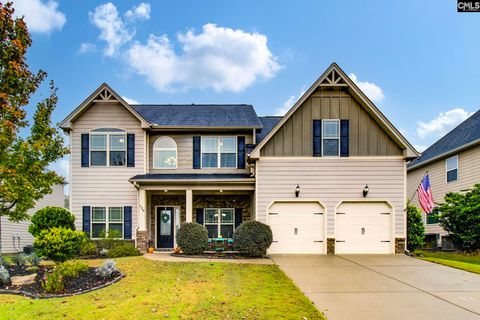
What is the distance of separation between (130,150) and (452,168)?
17.5 meters

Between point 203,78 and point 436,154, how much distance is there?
583 inches

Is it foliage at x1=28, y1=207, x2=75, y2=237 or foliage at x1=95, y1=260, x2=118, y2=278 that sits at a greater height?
foliage at x1=28, y1=207, x2=75, y2=237

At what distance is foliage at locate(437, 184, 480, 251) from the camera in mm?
15914

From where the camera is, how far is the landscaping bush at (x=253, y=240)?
46.7 ft

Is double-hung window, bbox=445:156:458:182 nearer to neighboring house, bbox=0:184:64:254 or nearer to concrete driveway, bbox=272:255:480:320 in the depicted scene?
concrete driveway, bbox=272:255:480:320

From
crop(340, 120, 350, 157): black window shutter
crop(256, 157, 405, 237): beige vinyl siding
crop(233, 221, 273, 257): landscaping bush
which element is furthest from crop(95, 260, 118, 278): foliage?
crop(340, 120, 350, 157): black window shutter

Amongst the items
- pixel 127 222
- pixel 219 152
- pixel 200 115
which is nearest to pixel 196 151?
pixel 219 152

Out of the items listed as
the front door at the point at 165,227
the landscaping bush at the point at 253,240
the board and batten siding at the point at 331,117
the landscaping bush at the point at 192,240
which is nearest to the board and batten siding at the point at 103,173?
the front door at the point at 165,227

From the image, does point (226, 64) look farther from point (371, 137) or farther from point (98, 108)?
point (371, 137)

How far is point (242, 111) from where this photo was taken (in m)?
20.1

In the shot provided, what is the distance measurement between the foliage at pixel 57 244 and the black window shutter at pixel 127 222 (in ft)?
17.2

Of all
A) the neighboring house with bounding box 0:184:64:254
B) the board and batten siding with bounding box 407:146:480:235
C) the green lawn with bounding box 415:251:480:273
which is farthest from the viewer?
the neighboring house with bounding box 0:184:64:254

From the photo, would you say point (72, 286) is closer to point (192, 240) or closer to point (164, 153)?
point (192, 240)

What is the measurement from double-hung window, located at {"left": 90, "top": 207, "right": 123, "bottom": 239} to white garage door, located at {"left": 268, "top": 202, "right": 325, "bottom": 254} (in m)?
6.78
